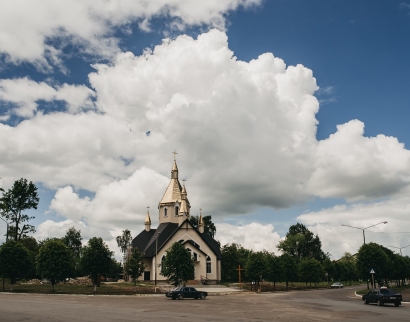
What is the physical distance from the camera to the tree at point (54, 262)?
48.6 m

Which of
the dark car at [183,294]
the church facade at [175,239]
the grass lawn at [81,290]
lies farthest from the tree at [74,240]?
the dark car at [183,294]

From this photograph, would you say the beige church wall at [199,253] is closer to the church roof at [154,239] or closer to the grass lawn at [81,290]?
the church roof at [154,239]

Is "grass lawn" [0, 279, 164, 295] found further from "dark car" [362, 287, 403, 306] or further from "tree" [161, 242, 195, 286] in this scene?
"dark car" [362, 287, 403, 306]

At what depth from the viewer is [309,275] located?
7775 cm

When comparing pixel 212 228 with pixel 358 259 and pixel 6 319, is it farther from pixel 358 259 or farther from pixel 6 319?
pixel 6 319

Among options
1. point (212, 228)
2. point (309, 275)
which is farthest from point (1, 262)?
point (212, 228)

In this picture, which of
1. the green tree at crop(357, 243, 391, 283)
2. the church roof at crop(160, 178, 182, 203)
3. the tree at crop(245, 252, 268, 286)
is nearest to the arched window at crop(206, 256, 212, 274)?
the tree at crop(245, 252, 268, 286)

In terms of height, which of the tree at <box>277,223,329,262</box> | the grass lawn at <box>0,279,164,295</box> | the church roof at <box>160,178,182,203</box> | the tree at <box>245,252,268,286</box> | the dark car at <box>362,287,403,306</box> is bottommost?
the grass lawn at <box>0,279,164,295</box>

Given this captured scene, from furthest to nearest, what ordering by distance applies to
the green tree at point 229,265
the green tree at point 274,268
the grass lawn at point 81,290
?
the green tree at point 229,265 → the green tree at point 274,268 → the grass lawn at point 81,290

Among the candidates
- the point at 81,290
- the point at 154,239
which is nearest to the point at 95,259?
the point at 81,290

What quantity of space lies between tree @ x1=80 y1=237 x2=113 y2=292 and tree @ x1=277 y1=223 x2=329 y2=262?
289ft

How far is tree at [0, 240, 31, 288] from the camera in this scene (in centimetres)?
5000

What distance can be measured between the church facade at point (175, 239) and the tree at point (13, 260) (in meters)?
21.5

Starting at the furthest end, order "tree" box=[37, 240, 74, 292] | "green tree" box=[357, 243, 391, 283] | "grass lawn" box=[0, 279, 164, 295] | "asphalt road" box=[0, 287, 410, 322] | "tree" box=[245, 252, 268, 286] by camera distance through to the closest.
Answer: "tree" box=[245, 252, 268, 286] < "green tree" box=[357, 243, 391, 283] < "tree" box=[37, 240, 74, 292] < "grass lawn" box=[0, 279, 164, 295] < "asphalt road" box=[0, 287, 410, 322]
